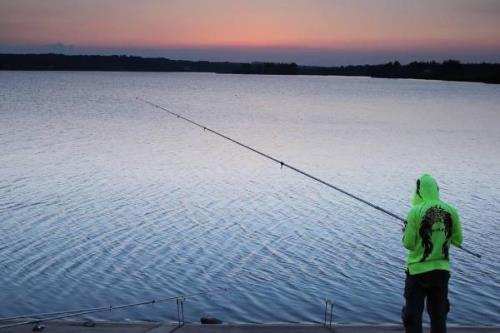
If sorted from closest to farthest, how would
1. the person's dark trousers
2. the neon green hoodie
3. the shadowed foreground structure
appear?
the neon green hoodie → the person's dark trousers → the shadowed foreground structure

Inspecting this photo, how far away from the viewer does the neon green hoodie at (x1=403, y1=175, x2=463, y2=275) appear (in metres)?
5.73

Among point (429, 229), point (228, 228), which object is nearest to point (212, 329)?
point (429, 229)

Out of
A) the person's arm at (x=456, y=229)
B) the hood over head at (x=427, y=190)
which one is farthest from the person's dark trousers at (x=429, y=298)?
the hood over head at (x=427, y=190)

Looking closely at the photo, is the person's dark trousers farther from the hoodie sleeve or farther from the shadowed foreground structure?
the shadowed foreground structure

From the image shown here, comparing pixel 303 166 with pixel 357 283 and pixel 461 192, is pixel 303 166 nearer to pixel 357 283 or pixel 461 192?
pixel 461 192

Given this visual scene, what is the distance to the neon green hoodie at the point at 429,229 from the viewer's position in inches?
226

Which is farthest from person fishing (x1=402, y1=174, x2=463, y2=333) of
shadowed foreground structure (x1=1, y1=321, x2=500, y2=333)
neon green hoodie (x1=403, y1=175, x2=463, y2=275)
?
shadowed foreground structure (x1=1, y1=321, x2=500, y2=333)

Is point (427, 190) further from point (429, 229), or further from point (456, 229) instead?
point (456, 229)


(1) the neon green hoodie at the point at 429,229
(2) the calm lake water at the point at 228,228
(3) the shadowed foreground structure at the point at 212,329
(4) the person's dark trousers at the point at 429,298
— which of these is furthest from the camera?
(2) the calm lake water at the point at 228,228

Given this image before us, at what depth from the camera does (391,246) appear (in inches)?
592

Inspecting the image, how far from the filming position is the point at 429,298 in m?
6.05


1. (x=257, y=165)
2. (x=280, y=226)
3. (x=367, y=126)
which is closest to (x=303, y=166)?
(x=257, y=165)

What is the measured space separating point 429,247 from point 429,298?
2.00 ft

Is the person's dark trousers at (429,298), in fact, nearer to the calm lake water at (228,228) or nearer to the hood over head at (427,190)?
the hood over head at (427,190)
